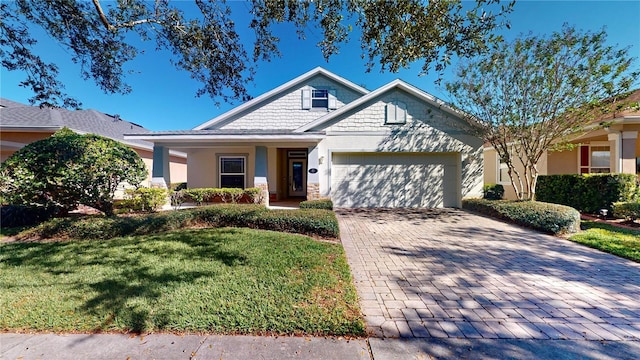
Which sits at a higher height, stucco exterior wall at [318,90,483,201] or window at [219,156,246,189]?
stucco exterior wall at [318,90,483,201]

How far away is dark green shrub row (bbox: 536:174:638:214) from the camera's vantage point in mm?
8250

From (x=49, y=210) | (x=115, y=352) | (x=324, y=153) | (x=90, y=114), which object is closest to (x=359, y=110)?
(x=324, y=153)

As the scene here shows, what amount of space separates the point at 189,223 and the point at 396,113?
935 centimetres

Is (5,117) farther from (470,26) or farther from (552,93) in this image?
(552,93)

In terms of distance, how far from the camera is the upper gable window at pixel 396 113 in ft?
35.8

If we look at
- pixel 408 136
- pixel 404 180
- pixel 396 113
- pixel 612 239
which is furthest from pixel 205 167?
pixel 612 239

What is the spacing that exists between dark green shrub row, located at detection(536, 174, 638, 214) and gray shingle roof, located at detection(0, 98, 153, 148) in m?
18.0

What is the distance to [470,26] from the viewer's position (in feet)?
15.5

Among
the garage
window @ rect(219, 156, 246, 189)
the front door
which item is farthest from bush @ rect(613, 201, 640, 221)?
window @ rect(219, 156, 246, 189)

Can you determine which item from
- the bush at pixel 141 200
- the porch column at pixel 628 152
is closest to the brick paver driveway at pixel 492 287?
the porch column at pixel 628 152

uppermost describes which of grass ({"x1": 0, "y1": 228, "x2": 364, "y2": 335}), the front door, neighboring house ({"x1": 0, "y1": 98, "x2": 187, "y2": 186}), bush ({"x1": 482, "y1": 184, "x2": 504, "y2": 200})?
neighboring house ({"x1": 0, "y1": 98, "x2": 187, "y2": 186})

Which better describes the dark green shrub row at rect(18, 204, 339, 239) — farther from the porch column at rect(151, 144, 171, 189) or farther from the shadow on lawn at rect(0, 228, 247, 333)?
the porch column at rect(151, 144, 171, 189)

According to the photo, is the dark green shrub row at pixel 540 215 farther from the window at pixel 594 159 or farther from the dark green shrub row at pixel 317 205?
the window at pixel 594 159

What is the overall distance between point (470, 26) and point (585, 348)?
208 inches
